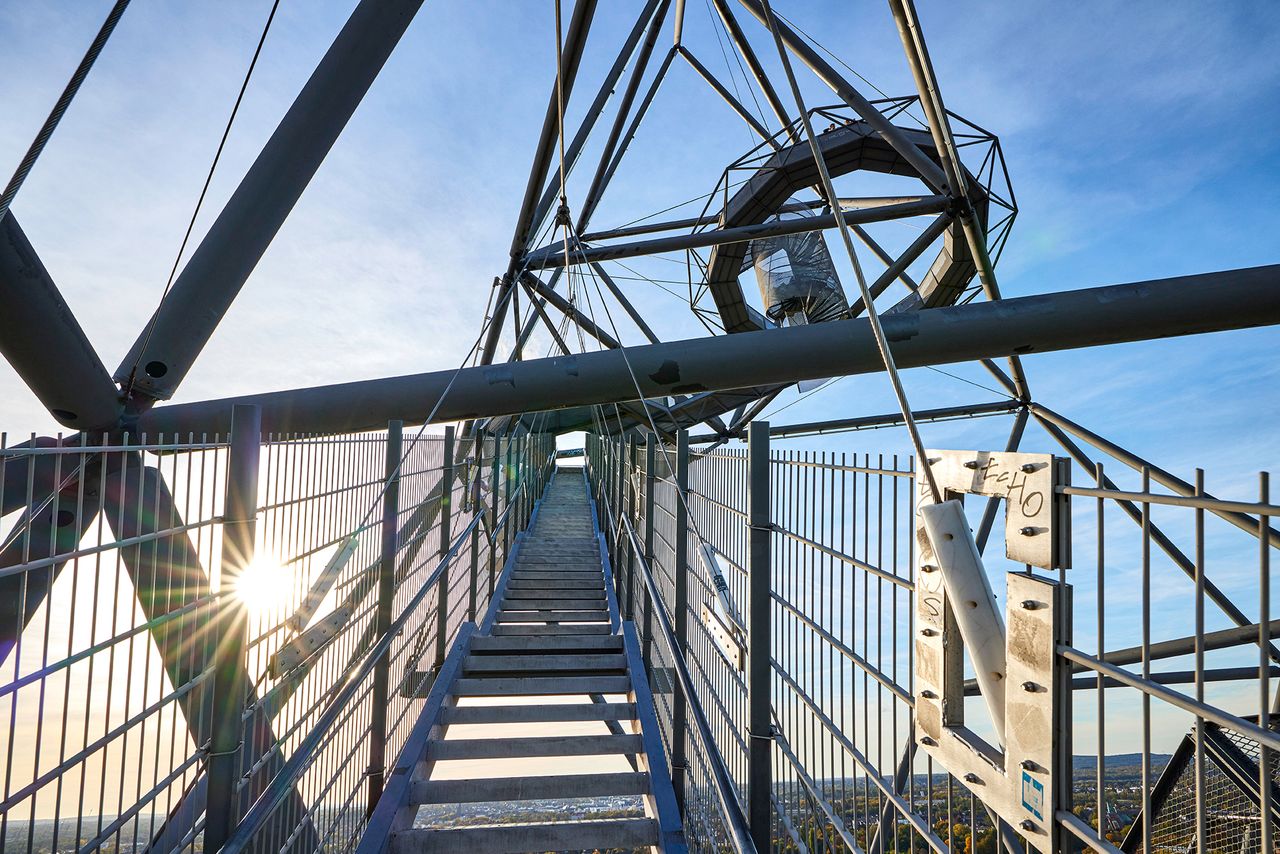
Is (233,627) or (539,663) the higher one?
(233,627)

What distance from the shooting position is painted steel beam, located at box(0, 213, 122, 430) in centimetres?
355

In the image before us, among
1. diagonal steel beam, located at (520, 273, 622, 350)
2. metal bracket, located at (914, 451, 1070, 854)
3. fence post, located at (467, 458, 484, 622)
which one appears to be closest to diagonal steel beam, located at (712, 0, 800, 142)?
diagonal steel beam, located at (520, 273, 622, 350)

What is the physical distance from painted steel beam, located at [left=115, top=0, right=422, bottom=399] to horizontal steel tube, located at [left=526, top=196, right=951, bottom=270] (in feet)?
9.96

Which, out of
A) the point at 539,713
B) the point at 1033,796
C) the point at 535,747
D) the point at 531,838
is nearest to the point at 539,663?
the point at 539,713

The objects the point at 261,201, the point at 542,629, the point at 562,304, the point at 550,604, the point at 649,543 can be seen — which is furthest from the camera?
the point at 562,304

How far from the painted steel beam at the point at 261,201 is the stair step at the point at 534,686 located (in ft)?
10.2

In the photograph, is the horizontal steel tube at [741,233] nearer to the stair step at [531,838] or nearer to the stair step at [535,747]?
the stair step at [535,747]

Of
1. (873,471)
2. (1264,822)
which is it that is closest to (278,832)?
(873,471)

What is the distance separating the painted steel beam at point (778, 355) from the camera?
5.00 meters

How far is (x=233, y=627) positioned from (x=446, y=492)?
10.9ft

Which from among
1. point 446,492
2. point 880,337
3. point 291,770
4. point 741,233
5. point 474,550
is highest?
point 741,233

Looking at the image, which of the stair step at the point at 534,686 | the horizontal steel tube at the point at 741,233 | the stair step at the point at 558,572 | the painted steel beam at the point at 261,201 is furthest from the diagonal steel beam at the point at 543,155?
the stair step at the point at 534,686

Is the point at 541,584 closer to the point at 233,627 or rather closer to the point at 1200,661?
the point at 233,627

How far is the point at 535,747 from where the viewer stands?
15.5ft
